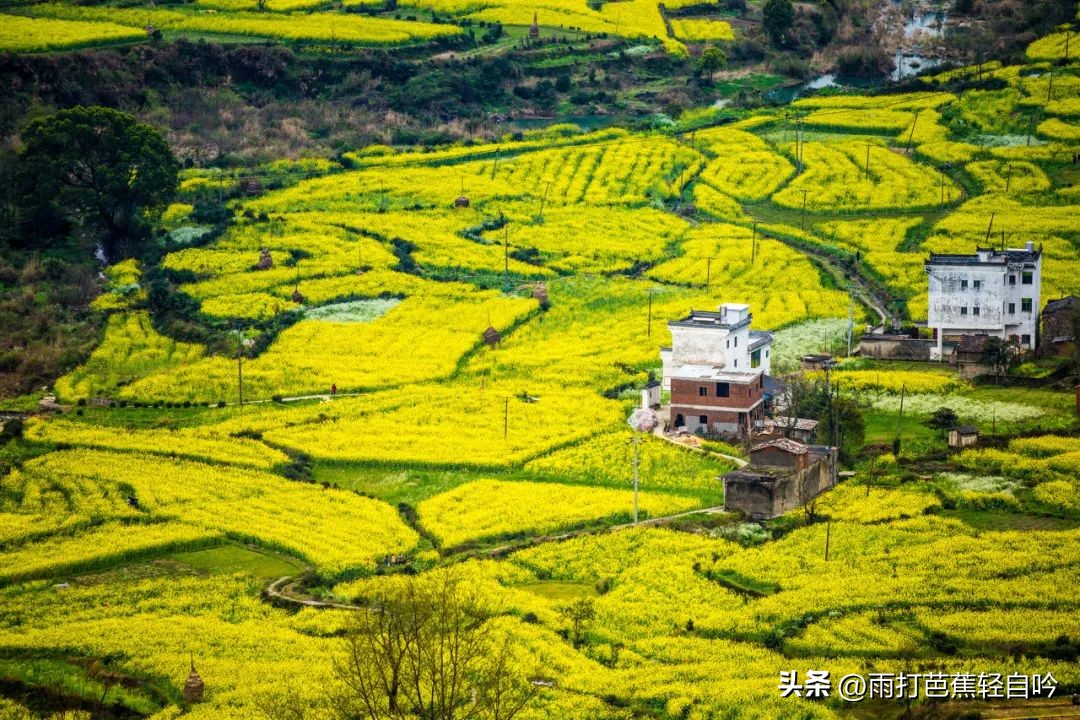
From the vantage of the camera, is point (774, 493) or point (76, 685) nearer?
point (76, 685)

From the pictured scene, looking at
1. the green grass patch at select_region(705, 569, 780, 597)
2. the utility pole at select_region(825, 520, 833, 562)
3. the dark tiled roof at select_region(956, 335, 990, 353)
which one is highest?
the dark tiled roof at select_region(956, 335, 990, 353)

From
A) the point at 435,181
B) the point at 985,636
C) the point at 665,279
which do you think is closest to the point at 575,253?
the point at 665,279

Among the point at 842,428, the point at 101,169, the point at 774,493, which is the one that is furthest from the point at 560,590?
the point at 101,169

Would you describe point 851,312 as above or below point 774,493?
above

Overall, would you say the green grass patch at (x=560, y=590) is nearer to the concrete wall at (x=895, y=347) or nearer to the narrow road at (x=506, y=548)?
the narrow road at (x=506, y=548)

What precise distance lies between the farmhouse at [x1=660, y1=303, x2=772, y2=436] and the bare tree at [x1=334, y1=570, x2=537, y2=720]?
67.4ft

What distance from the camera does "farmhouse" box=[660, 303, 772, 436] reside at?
6744cm

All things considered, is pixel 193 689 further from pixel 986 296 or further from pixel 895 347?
pixel 986 296

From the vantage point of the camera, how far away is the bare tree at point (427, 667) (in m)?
43.5

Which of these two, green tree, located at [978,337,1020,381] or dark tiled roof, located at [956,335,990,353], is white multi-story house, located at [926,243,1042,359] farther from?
green tree, located at [978,337,1020,381]

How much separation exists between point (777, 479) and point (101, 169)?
4641 cm

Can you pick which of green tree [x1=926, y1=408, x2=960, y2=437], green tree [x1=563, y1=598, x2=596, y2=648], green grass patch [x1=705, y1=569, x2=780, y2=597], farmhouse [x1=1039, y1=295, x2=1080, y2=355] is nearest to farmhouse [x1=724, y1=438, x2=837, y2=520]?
green grass patch [x1=705, y1=569, x2=780, y2=597]

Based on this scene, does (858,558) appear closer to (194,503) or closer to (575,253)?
(194,503)

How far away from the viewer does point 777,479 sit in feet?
193
